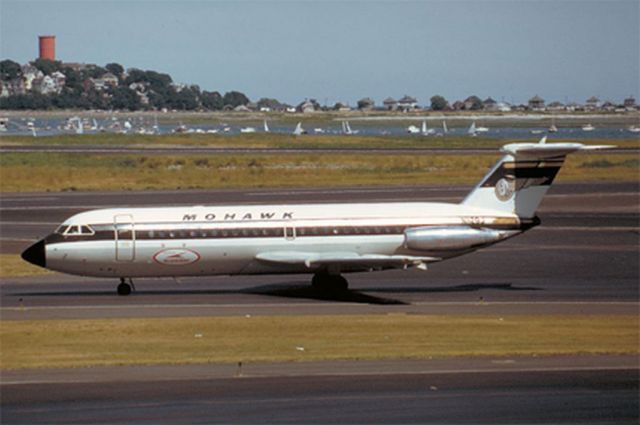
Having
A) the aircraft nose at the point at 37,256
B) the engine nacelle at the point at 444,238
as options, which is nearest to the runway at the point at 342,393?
the engine nacelle at the point at 444,238

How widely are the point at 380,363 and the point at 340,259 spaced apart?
11.0 m

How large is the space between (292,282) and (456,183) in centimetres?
4257

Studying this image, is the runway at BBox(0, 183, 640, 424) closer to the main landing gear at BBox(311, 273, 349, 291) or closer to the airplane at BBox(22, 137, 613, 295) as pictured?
the main landing gear at BBox(311, 273, 349, 291)

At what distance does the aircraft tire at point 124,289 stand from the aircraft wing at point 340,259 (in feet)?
16.1

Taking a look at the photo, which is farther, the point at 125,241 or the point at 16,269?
the point at 16,269

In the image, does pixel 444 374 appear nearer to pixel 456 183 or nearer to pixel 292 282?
pixel 292 282

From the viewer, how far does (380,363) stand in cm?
2862

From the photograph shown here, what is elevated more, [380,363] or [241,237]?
[241,237]

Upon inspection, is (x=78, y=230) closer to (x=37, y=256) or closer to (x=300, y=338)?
(x=37, y=256)

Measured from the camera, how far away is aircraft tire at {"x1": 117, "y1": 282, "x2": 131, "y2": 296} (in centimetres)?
4070

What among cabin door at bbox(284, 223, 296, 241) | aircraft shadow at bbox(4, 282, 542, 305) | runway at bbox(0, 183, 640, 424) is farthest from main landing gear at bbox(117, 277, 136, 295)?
cabin door at bbox(284, 223, 296, 241)

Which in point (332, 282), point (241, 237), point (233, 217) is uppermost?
point (233, 217)

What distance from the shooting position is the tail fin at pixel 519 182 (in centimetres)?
4131

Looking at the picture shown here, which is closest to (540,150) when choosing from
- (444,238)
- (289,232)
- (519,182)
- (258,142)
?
(519,182)
